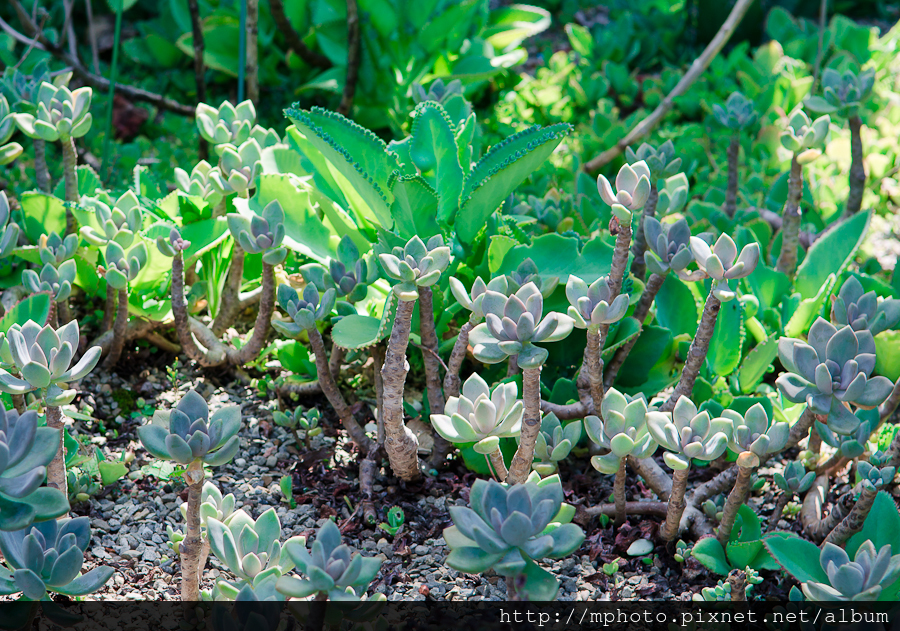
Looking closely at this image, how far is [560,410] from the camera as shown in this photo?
142 centimetres

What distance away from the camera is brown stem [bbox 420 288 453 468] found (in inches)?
52.6

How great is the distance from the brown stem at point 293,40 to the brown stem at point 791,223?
1613 mm

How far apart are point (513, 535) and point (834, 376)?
51cm

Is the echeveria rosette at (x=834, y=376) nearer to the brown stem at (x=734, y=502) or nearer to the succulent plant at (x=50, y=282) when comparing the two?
the brown stem at (x=734, y=502)

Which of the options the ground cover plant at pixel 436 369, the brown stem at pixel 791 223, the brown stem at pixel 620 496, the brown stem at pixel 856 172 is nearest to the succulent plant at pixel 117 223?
the ground cover plant at pixel 436 369

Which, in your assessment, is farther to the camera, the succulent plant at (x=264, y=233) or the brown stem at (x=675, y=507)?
the succulent plant at (x=264, y=233)

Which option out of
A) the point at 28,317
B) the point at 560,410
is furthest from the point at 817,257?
the point at 28,317

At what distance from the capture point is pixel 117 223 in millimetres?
1544

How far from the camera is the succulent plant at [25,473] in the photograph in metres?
0.89

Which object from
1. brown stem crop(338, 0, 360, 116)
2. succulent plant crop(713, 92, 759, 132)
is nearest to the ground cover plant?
succulent plant crop(713, 92, 759, 132)

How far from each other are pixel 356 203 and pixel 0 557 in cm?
90

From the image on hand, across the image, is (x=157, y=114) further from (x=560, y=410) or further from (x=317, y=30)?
(x=560, y=410)

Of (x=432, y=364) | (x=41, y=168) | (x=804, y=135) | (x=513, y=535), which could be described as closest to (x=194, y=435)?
(x=513, y=535)

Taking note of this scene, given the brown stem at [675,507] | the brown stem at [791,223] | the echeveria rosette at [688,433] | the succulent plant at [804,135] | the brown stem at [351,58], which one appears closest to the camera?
the echeveria rosette at [688,433]
